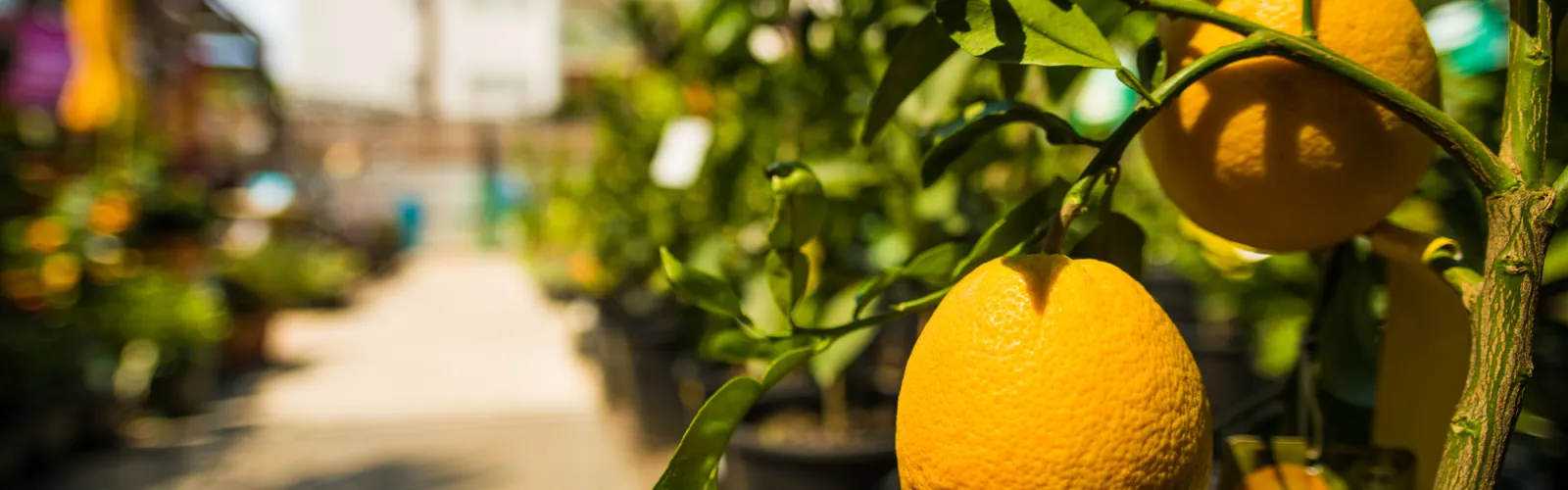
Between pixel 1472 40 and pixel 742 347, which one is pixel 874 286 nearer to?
pixel 742 347

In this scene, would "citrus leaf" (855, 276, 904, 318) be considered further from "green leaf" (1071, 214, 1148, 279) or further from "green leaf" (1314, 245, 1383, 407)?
"green leaf" (1314, 245, 1383, 407)

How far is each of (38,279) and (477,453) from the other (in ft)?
4.66

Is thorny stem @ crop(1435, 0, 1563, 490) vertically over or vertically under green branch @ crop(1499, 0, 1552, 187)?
under

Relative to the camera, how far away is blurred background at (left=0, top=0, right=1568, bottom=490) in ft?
3.04

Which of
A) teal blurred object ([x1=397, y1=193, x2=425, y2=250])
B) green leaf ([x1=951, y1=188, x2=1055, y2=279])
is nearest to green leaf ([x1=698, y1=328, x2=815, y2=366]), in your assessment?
green leaf ([x1=951, y1=188, x2=1055, y2=279])

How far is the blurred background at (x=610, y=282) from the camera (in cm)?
93

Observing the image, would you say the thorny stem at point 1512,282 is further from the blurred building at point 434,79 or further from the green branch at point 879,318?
the blurred building at point 434,79

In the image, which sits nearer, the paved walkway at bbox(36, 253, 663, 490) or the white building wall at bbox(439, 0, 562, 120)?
the paved walkway at bbox(36, 253, 663, 490)

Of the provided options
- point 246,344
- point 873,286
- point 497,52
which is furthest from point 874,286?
point 497,52

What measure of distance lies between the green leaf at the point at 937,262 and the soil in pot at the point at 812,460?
105 cm

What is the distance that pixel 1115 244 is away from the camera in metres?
0.44

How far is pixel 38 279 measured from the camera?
2986mm

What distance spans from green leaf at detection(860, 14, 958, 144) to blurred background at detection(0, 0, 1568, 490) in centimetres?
8

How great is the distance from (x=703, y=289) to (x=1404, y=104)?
291mm
